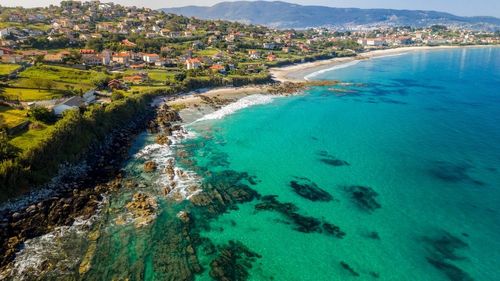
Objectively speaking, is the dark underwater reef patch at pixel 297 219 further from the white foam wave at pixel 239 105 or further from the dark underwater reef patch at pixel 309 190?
the white foam wave at pixel 239 105

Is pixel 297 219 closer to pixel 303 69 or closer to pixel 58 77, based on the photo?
pixel 58 77

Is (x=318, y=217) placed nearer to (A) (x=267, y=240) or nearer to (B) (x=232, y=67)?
(A) (x=267, y=240)

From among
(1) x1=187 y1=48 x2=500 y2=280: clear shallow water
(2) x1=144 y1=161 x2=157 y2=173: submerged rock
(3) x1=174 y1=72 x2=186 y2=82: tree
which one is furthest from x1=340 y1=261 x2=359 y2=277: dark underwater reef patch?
(3) x1=174 y1=72 x2=186 y2=82: tree

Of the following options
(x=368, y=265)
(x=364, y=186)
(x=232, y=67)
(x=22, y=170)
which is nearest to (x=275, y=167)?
(x=364, y=186)

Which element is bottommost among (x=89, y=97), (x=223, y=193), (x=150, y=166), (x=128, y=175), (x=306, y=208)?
(x=306, y=208)

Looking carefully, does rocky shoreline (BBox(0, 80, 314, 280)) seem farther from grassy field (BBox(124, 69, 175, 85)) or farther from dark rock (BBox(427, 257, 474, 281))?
grassy field (BBox(124, 69, 175, 85))

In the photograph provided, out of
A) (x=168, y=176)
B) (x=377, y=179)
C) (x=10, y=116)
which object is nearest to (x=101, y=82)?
(x=10, y=116)
